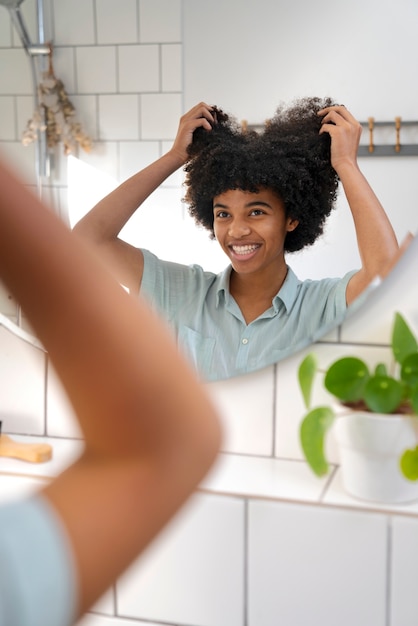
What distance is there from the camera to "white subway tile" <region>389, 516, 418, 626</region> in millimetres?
893

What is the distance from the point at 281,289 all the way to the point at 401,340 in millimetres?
155

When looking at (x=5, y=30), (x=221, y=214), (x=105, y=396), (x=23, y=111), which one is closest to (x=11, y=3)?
(x=5, y=30)

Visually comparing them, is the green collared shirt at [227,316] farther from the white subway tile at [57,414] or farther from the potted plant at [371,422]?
the white subway tile at [57,414]

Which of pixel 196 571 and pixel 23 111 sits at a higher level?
pixel 23 111

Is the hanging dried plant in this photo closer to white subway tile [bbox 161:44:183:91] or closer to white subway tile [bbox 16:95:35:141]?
white subway tile [bbox 16:95:35:141]

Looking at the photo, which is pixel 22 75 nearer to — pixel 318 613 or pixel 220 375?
pixel 220 375

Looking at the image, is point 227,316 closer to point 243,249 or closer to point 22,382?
point 243,249

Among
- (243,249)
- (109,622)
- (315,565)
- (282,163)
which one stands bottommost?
(109,622)

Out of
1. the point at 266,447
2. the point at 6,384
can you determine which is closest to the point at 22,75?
the point at 6,384

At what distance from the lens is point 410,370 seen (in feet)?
2.95

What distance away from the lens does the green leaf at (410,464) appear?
0.87 m

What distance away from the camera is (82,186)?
3.31 feet

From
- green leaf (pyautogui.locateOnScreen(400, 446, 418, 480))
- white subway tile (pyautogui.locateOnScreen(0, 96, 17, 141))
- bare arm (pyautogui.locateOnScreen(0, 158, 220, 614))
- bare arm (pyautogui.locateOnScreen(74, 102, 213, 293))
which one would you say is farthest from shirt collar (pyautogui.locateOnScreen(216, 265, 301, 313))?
bare arm (pyautogui.locateOnScreen(0, 158, 220, 614))

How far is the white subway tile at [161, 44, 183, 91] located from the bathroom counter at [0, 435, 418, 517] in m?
0.45
